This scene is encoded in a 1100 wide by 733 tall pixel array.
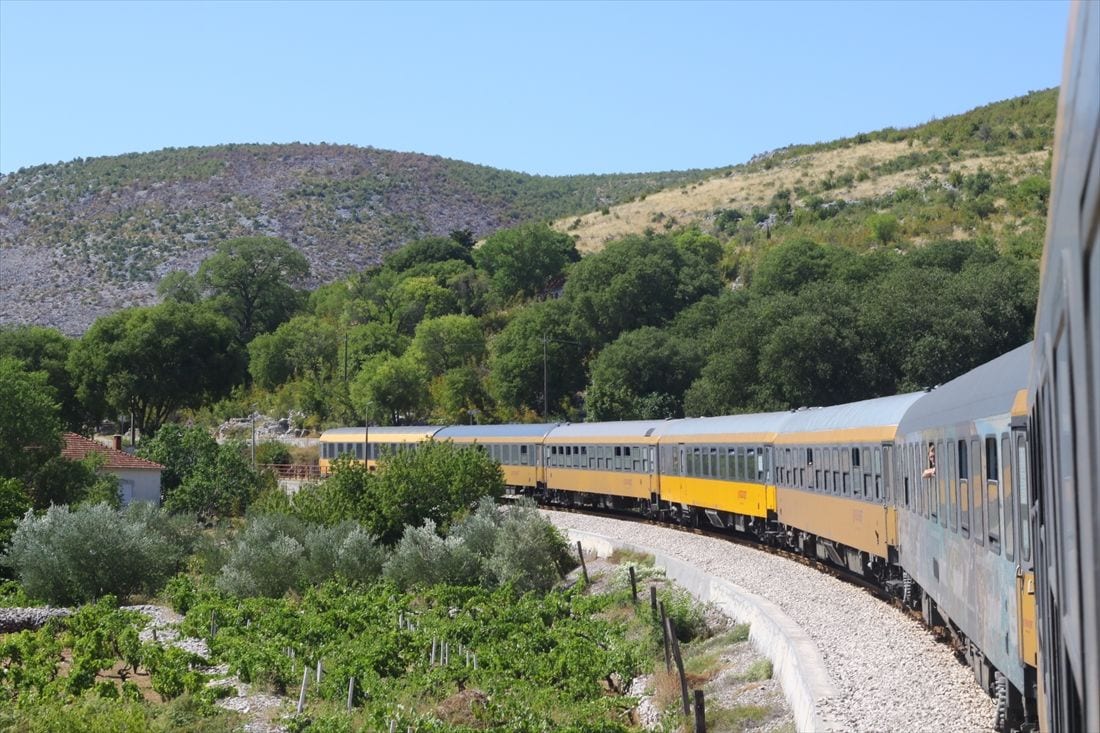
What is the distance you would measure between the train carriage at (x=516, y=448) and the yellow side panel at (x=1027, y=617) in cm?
3891

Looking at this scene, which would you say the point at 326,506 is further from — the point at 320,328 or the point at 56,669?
the point at 320,328

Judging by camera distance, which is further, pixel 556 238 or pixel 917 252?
pixel 556 238

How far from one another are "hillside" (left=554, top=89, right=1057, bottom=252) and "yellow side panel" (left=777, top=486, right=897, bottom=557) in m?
54.6

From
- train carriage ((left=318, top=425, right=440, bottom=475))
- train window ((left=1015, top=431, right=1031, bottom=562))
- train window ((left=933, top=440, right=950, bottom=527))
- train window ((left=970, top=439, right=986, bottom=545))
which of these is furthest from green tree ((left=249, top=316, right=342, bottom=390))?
train window ((left=1015, top=431, right=1031, bottom=562))

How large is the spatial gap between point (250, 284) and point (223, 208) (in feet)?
184

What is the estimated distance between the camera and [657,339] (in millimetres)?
69312

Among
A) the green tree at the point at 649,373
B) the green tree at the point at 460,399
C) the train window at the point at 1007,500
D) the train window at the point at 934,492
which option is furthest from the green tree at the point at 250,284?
the train window at the point at 1007,500

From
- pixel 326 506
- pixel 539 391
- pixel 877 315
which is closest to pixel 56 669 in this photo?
pixel 326 506

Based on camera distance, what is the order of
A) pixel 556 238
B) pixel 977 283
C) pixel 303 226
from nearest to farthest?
pixel 977 283 → pixel 556 238 → pixel 303 226

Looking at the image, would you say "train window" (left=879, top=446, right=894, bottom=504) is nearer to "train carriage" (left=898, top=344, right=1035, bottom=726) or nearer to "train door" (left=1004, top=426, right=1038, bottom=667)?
"train carriage" (left=898, top=344, right=1035, bottom=726)

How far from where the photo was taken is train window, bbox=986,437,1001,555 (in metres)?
8.56

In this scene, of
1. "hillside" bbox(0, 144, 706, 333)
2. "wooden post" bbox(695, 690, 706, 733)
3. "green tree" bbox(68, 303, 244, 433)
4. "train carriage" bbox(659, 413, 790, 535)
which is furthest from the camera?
"hillside" bbox(0, 144, 706, 333)

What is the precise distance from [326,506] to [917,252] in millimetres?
34764

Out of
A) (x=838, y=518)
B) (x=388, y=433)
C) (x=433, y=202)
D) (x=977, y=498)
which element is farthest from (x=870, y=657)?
(x=433, y=202)
